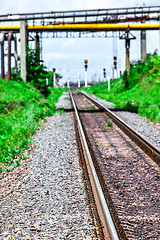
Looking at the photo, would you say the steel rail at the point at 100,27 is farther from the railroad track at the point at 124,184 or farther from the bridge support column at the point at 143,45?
the railroad track at the point at 124,184

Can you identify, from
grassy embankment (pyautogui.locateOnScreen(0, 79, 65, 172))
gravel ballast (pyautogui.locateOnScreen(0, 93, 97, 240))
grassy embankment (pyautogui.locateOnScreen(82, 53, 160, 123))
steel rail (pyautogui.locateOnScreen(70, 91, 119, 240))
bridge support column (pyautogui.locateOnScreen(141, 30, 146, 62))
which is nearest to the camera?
steel rail (pyautogui.locateOnScreen(70, 91, 119, 240))

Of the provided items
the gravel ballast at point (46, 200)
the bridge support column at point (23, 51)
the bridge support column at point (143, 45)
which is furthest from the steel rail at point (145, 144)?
the bridge support column at point (143, 45)

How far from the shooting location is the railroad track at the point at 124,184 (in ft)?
13.6

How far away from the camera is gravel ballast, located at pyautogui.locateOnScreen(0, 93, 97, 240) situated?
413cm

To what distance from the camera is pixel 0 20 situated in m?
29.8

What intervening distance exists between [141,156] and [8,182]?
323cm

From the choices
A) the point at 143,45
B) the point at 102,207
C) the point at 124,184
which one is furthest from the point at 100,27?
the point at 102,207

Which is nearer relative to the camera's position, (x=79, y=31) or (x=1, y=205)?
(x=1, y=205)

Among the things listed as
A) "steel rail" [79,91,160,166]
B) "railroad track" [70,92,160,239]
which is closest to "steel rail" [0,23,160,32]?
A: "steel rail" [79,91,160,166]

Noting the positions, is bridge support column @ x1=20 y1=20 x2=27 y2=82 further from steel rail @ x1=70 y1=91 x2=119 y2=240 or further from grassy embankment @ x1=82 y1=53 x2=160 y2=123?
steel rail @ x1=70 y1=91 x2=119 y2=240

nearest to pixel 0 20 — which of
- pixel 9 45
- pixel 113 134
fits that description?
pixel 9 45

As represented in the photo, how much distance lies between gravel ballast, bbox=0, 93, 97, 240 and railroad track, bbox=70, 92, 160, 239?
0.26m

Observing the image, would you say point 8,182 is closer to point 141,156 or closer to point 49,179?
point 49,179

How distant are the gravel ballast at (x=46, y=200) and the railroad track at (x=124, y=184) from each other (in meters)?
0.26
